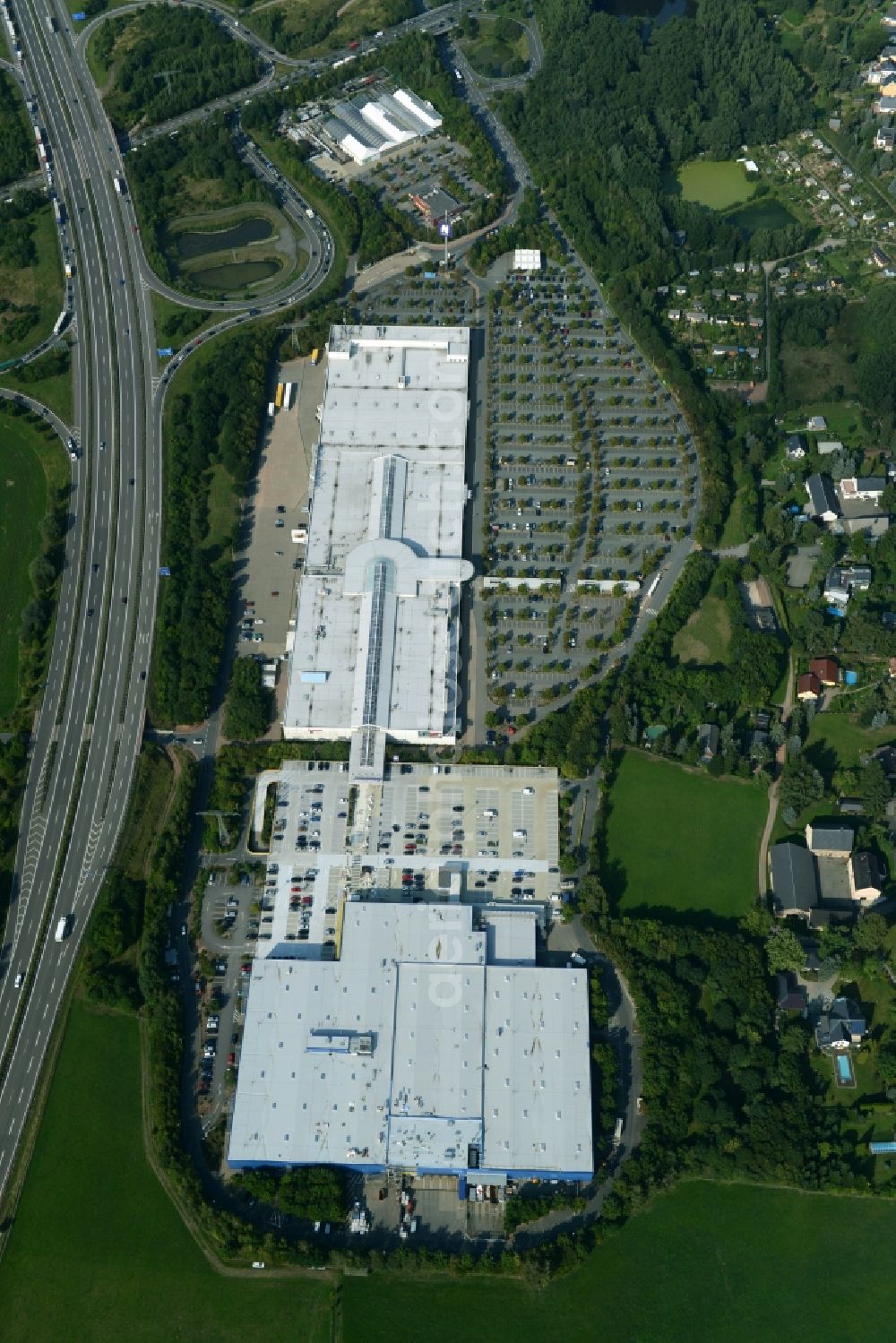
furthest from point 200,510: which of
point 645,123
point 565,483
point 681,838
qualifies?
point 645,123

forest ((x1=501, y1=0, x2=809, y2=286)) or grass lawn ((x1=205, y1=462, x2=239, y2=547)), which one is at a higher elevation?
forest ((x1=501, y1=0, x2=809, y2=286))

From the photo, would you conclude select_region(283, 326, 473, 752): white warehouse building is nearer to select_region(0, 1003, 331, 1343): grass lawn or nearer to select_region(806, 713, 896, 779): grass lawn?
select_region(806, 713, 896, 779): grass lawn

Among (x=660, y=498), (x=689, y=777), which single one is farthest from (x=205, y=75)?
(x=689, y=777)

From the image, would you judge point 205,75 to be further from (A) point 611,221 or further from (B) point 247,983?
(B) point 247,983

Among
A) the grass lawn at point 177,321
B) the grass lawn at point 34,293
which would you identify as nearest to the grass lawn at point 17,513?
the grass lawn at point 34,293

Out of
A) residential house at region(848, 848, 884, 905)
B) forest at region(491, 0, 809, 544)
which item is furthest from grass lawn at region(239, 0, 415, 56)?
residential house at region(848, 848, 884, 905)

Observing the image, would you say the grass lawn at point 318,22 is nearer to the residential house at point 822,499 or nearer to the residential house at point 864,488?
the residential house at point 822,499
